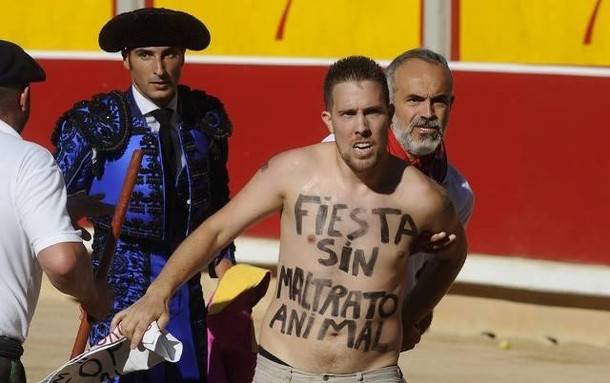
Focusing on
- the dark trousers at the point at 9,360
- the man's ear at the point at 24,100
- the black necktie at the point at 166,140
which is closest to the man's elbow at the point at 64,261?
the dark trousers at the point at 9,360

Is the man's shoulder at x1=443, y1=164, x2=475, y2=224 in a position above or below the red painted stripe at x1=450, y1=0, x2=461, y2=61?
above

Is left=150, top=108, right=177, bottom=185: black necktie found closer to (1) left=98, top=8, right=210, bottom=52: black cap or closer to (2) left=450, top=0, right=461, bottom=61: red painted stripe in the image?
(1) left=98, top=8, right=210, bottom=52: black cap

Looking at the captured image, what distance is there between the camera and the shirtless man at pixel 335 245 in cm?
603

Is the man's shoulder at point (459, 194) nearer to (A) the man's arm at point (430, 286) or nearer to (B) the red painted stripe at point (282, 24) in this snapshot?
(A) the man's arm at point (430, 286)

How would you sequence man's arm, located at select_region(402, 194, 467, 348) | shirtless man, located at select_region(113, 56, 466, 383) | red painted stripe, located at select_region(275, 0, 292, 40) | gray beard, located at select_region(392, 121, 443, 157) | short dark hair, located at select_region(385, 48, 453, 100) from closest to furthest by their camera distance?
shirtless man, located at select_region(113, 56, 466, 383) < man's arm, located at select_region(402, 194, 467, 348) < gray beard, located at select_region(392, 121, 443, 157) < short dark hair, located at select_region(385, 48, 453, 100) < red painted stripe, located at select_region(275, 0, 292, 40)

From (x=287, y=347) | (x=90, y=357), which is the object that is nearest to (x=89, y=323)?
(x=90, y=357)

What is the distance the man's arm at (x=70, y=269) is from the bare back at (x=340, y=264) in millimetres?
553

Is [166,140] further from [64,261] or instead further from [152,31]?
[64,261]

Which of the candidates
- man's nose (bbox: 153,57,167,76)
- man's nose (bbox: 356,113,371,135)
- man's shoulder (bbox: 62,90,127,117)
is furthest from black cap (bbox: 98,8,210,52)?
man's nose (bbox: 356,113,371,135)

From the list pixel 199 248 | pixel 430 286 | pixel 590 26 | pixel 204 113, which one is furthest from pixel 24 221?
pixel 590 26

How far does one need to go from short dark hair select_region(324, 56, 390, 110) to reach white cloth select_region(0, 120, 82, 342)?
0.84 m

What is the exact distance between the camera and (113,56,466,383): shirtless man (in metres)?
6.03

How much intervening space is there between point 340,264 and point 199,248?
1.41 feet

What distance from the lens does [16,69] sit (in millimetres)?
6027
